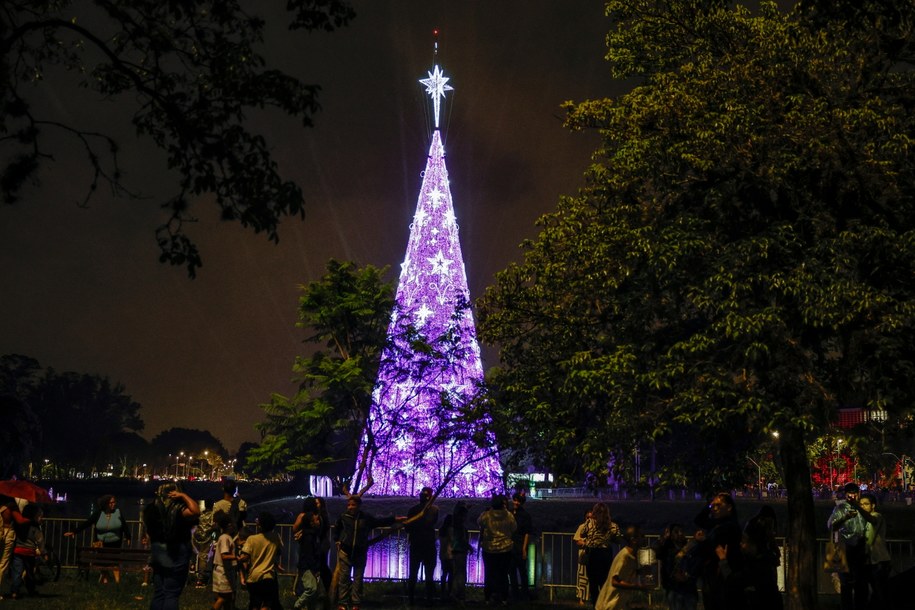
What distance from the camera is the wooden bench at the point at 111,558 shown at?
2106 cm

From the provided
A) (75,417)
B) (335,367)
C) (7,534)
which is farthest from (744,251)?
(75,417)

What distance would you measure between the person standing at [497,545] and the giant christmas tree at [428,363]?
48.8 feet

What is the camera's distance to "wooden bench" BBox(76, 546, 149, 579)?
21.1m

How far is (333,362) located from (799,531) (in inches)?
1040

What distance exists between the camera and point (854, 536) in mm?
16109

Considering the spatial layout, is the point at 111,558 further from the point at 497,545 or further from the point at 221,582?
the point at 497,545

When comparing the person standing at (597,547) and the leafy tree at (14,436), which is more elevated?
the leafy tree at (14,436)

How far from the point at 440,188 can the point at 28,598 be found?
980 inches

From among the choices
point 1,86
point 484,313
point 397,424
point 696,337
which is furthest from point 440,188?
point 1,86

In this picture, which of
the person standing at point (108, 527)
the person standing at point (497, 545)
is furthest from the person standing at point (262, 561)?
the person standing at point (108, 527)

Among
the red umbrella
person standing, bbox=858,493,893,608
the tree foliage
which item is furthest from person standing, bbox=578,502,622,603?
the tree foliage

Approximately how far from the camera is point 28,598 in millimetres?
18828

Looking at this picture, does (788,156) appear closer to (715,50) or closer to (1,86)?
(715,50)

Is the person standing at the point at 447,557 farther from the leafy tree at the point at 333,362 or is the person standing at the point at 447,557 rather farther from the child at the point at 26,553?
the leafy tree at the point at 333,362
